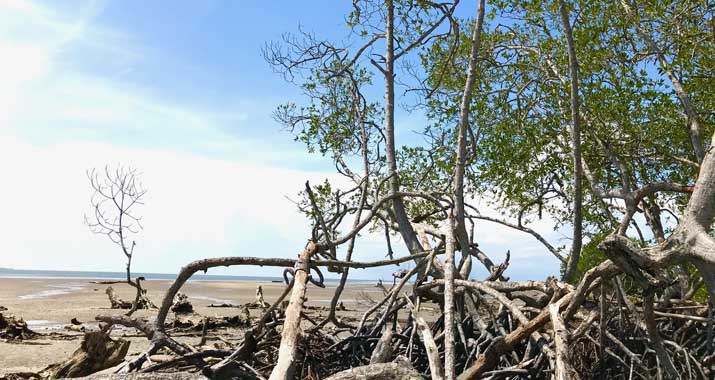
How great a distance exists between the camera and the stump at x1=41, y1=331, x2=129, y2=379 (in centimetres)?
529

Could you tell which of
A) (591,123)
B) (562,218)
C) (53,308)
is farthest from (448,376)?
(53,308)

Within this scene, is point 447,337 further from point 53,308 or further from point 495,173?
point 53,308

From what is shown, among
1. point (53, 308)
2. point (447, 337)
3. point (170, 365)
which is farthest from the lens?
point (53, 308)

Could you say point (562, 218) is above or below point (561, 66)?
below

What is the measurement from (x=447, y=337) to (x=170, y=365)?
5.94 ft

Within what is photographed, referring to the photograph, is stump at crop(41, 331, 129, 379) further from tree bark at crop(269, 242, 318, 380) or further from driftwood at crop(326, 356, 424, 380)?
driftwood at crop(326, 356, 424, 380)

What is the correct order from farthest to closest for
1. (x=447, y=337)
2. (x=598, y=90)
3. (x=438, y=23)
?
(x=598, y=90)
(x=438, y=23)
(x=447, y=337)

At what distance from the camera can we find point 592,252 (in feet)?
34.6

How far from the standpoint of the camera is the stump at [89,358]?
17.3 feet

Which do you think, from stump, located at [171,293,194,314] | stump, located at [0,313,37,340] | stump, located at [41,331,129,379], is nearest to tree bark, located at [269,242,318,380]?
stump, located at [41,331,129,379]

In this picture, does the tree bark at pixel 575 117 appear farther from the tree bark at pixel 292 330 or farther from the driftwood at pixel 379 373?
Result: the tree bark at pixel 292 330

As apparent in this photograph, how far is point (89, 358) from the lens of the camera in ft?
17.5

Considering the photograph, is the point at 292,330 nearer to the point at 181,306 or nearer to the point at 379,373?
the point at 379,373

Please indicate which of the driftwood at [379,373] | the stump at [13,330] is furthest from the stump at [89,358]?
the stump at [13,330]
